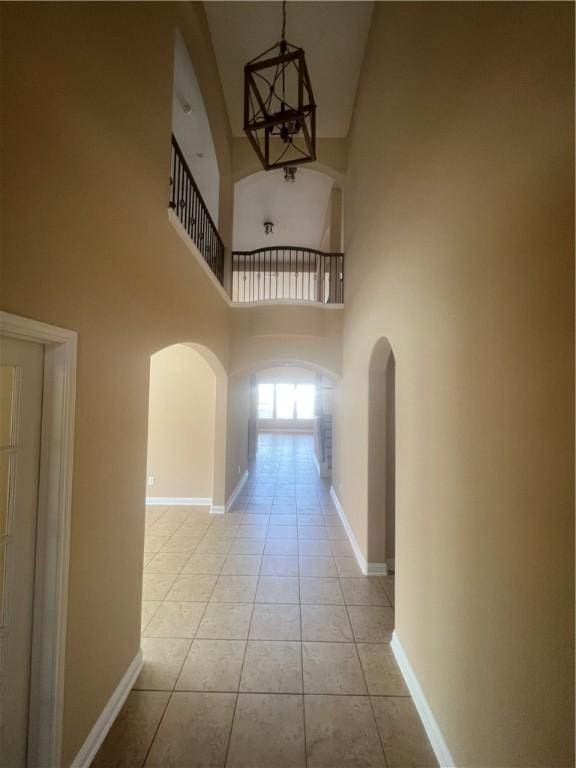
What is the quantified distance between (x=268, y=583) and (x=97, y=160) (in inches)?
143

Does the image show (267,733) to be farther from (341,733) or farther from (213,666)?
(213,666)

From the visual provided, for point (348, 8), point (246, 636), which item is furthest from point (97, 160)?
point (348, 8)

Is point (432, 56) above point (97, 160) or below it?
above

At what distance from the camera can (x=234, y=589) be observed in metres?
3.06

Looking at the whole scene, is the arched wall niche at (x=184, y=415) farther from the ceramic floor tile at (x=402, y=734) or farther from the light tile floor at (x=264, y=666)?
the ceramic floor tile at (x=402, y=734)

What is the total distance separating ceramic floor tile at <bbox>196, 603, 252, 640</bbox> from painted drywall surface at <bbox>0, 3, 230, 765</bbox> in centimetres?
65

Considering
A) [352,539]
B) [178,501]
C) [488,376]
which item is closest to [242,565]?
[352,539]

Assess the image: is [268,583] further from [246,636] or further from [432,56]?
[432,56]

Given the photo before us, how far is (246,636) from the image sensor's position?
8.05 ft

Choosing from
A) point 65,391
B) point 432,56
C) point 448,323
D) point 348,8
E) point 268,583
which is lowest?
point 268,583

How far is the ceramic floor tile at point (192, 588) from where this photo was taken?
116 inches

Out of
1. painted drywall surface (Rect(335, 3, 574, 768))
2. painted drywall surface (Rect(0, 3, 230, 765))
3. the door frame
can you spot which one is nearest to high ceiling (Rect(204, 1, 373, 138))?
painted drywall surface (Rect(0, 3, 230, 765))

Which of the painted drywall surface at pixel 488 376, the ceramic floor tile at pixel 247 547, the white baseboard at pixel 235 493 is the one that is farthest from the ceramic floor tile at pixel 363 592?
the white baseboard at pixel 235 493

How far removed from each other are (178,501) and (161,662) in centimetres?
338
